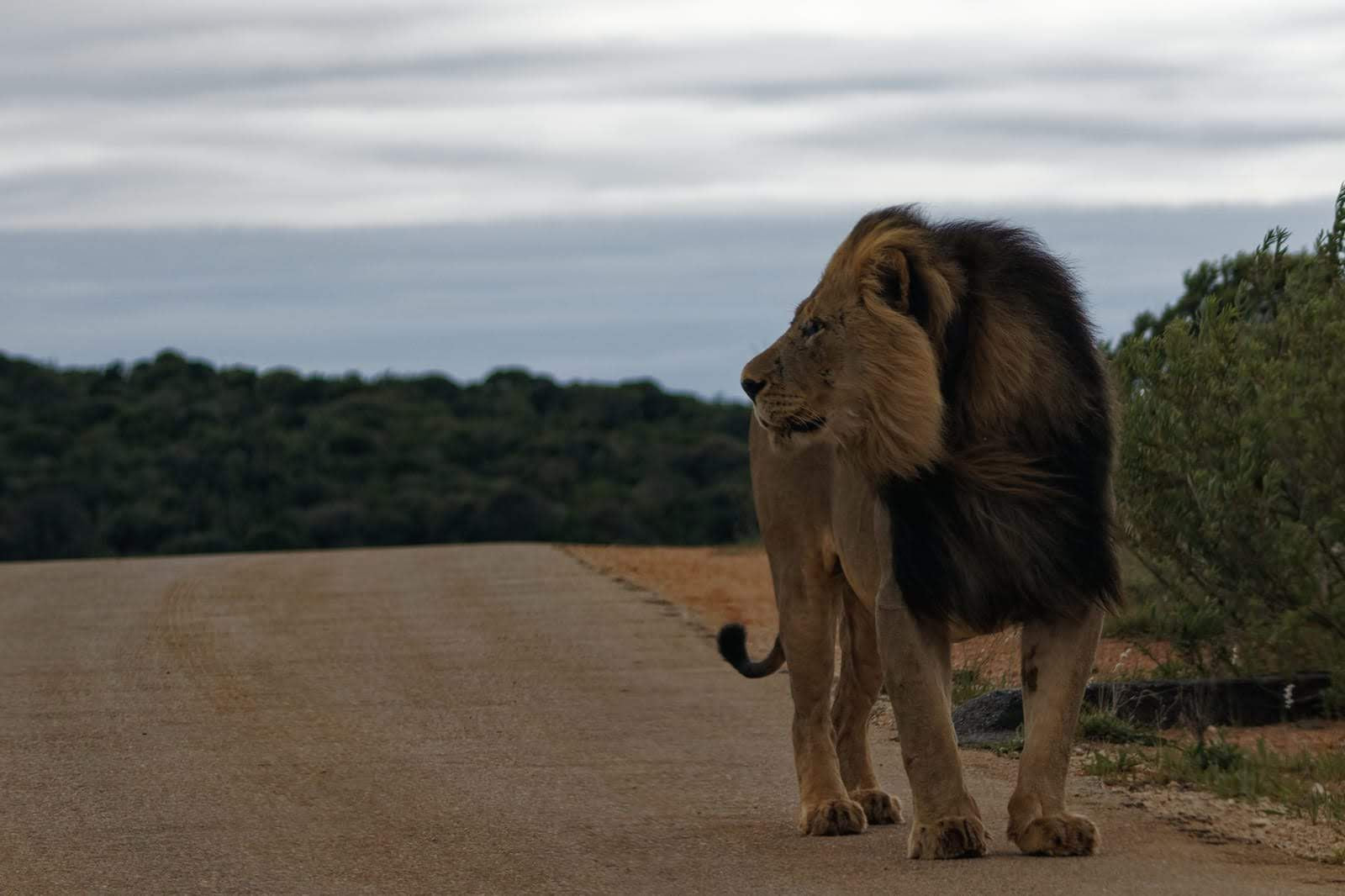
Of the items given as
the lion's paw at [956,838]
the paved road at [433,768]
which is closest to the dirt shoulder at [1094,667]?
the paved road at [433,768]

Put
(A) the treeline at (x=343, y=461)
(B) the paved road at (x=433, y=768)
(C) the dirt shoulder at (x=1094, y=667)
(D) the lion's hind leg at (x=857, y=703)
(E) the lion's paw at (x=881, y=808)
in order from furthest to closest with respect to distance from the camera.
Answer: (A) the treeline at (x=343, y=461) < (D) the lion's hind leg at (x=857, y=703) < (E) the lion's paw at (x=881, y=808) < (C) the dirt shoulder at (x=1094, y=667) < (B) the paved road at (x=433, y=768)

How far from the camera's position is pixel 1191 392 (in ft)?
35.8

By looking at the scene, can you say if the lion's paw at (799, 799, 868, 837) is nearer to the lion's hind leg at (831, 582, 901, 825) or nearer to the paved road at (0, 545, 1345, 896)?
the paved road at (0, 545, 1345, 896)

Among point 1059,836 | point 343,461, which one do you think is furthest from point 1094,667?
point 343,461

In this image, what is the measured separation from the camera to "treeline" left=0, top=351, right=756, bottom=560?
149 feet

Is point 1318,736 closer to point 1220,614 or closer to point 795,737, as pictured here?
point 1220,614

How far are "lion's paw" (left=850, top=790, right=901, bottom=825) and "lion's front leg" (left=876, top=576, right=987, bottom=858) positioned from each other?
3.86 ft

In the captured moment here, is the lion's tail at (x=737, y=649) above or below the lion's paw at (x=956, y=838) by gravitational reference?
above

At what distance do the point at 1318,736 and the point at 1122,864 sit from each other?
3994 millimetres

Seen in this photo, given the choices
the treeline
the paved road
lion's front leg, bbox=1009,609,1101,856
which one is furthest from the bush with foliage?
the treeline

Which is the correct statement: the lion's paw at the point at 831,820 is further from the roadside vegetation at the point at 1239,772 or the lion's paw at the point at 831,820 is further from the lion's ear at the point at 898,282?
the lion's ear at the point at 898,282

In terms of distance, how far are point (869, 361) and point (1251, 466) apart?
173 inches

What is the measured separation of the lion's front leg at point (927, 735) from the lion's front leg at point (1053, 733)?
0.66ft

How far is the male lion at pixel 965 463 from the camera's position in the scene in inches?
262
